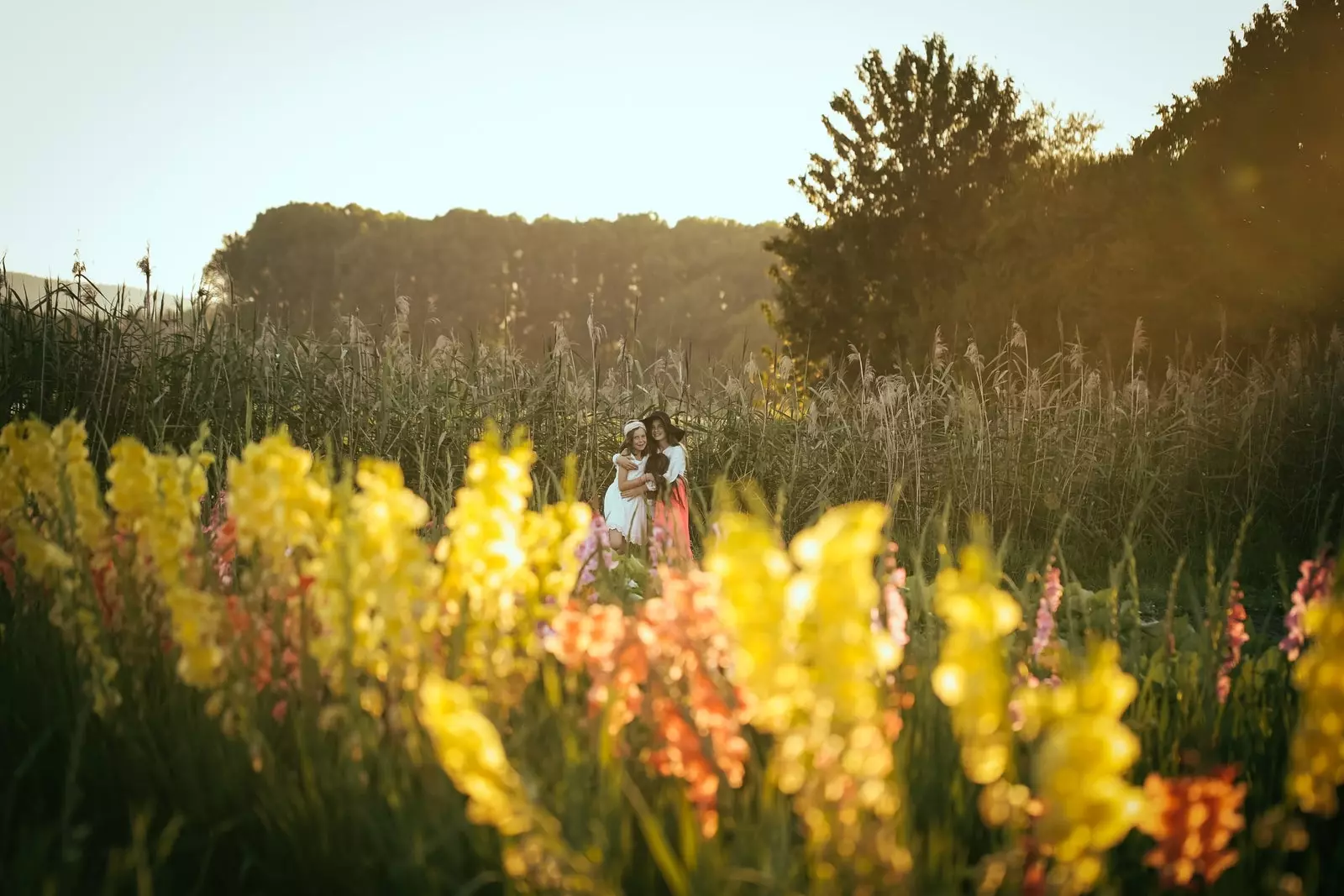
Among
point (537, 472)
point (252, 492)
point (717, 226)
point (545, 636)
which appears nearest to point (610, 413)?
point (537, 472)

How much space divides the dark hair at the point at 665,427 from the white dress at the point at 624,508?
0.20m

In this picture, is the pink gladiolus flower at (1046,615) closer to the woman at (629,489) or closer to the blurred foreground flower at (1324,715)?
the blurred foreground flower at (1324,715)

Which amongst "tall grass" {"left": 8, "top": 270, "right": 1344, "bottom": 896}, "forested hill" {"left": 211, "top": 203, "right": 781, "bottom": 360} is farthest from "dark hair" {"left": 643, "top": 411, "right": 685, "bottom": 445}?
"forested hill" {"left": 211, "top": 203, "right": 781, "bottom": 360}

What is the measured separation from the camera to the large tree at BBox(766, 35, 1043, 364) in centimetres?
1833

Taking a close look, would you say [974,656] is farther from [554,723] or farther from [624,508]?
[624,508]

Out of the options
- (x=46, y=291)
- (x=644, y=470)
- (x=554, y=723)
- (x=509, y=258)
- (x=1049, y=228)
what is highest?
(x=509, y=258)

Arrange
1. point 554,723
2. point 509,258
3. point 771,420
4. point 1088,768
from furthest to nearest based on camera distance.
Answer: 1. point 509,258
2. point 771,420
3. point 554,723
4. point 1088,768

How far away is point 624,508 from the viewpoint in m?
6.56

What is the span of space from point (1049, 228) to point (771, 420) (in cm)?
1101

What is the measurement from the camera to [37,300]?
4949 mm

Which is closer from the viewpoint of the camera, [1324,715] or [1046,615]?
[1324,715]

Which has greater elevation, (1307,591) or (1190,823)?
(1307,591)

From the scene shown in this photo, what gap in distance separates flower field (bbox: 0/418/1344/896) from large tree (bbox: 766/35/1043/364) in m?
16.8

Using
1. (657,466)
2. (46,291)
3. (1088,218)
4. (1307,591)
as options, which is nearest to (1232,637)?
(1307,591)
